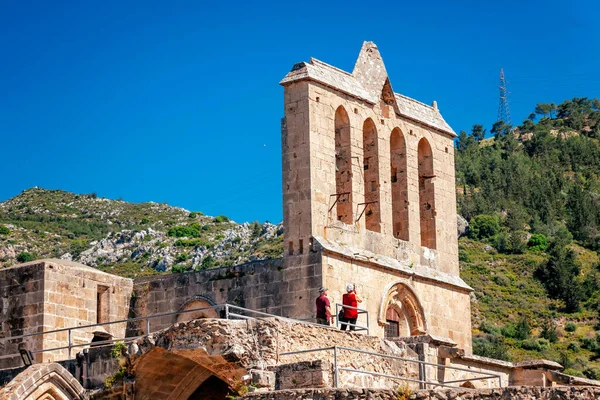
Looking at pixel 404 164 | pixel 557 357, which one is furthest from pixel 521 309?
pixel 404 164

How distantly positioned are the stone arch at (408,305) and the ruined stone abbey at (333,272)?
3cm

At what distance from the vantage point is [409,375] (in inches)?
931

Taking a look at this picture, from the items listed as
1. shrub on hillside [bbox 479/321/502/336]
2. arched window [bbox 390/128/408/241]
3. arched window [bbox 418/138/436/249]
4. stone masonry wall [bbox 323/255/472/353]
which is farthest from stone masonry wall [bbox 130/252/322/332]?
shrub on hillside [bbox 479/321/502/336]

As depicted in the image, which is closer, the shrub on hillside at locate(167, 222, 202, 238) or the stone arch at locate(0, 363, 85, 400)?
the stone arch at locate(0, 363, 85, 400)

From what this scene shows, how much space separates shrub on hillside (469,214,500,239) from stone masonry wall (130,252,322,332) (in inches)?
1747

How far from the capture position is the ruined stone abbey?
1096 inches

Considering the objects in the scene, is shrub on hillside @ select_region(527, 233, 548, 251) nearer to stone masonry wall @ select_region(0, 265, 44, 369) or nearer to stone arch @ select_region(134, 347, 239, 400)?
stone masonry wall @ select_region(0, 265, 44, 369)

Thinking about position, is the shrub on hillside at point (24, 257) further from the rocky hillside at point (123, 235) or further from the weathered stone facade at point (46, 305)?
the weathered stone facade at point (46, 305)

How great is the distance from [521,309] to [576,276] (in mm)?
4690

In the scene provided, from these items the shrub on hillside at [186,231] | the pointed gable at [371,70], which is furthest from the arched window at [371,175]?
the shrub on hillside at [186,231]

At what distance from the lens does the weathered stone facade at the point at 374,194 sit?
29.5m

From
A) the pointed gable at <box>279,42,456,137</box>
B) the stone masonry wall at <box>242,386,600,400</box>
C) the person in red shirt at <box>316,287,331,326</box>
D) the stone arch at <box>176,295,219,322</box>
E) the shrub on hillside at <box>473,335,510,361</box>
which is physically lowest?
the stone masonry wall at <box>242,386,600,400</box>

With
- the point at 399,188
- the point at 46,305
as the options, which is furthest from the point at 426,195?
the point at 46,305

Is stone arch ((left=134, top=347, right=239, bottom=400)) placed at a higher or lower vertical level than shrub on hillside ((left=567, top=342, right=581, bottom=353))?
lower
